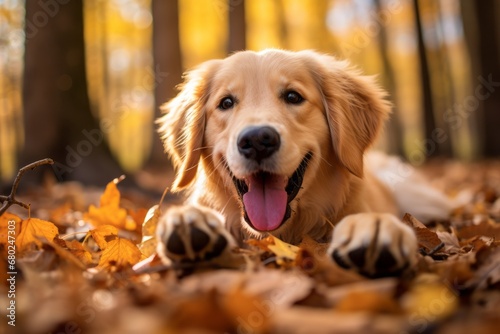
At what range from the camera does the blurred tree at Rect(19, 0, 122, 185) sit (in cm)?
673

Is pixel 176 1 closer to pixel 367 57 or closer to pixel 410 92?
pixel 367 57

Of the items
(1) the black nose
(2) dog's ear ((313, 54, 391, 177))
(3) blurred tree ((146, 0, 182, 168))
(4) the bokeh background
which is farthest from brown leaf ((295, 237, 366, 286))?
(3) blurred tree ((146, 0, 182, 168))

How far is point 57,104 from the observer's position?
22.2 feet

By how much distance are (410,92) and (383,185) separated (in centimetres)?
3123

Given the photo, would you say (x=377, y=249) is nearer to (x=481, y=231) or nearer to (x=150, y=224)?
(x=150, y=224)

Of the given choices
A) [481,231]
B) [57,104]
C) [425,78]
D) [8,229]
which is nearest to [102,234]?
[8,229]

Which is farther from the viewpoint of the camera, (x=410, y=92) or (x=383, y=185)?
(x=410, y=92)

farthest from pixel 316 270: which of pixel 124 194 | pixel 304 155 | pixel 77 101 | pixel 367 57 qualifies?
pixel 367 57

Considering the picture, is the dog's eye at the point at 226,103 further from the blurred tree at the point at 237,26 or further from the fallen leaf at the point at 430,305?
the blurred tree at the point at 237,26

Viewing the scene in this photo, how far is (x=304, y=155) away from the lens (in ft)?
9.71

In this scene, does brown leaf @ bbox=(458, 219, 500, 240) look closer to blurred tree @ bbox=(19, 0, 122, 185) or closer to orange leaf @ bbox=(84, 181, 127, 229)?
orange leaf @ bbox=(84, 181, 127, 229)

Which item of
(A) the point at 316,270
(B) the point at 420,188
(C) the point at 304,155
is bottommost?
(B) the point at 420,188

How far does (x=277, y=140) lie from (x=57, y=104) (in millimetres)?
4973

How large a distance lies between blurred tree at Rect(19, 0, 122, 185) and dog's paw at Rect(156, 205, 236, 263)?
5017 millimetres
